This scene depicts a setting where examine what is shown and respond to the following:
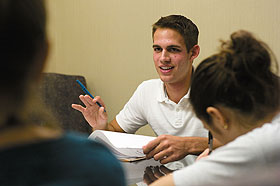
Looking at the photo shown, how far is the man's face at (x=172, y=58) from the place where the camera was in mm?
1685

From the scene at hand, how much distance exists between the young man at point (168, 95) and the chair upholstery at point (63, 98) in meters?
0.74

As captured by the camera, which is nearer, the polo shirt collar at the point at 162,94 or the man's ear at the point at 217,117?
the man's ear at the point at 217,117

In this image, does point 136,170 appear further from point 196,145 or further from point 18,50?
point 18,50

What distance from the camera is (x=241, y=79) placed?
0.76 metres

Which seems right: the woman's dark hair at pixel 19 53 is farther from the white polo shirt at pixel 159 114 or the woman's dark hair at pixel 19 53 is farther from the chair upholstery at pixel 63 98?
the chair upholstery at pixel 63 98

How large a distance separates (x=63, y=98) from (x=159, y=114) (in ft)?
3.25

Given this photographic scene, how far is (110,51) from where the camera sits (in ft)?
8.66

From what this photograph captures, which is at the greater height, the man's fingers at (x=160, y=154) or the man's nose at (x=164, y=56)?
the man's nose at (x=164, y=56)

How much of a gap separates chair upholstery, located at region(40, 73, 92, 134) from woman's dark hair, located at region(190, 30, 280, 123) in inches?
69.9

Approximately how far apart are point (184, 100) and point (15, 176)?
51.0 inches

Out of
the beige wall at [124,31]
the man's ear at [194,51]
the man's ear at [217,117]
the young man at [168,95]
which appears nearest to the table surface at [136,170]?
the man's ear at [217,117]

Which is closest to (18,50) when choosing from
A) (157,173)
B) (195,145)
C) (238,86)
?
(238,86)

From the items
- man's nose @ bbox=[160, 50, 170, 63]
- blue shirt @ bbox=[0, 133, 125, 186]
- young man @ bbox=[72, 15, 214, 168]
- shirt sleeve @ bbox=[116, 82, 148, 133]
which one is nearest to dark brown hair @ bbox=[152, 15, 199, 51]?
young man @ bbox=[72, 15, 214, 168]

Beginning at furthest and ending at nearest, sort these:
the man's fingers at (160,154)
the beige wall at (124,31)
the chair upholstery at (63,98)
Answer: the chair upholstery at (63,98) → the beige wall at (124,31) → the man's fingers at (160,154)
